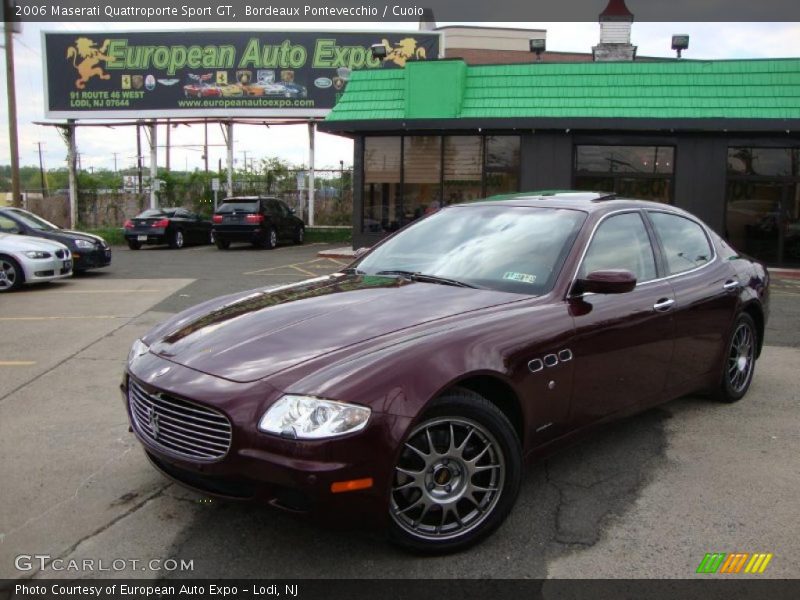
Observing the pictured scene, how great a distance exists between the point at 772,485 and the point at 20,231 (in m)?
13.6

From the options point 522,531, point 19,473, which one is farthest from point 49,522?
point 522,531

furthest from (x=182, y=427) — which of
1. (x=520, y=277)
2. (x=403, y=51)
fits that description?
(x=403, y=51)

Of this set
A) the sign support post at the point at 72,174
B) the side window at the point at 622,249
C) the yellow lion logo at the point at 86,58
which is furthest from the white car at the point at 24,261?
the yellow lion logo at the point at 86,58

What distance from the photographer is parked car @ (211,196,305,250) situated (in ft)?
70.0

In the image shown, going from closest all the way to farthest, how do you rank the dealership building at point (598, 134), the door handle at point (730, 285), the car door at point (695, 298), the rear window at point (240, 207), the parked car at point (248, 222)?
1. the car door at point (695, 298)
2. the door handle at point (730, 285)
3. the dealership building at point (598, 134)
4. the parked car at point (248, 222)
5. the rear window at point (240, 207)

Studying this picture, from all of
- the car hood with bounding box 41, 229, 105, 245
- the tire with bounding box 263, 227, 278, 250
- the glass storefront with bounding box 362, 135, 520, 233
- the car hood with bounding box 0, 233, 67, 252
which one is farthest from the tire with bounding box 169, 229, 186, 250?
the car hood with bounding box 0, 233, 67, 252

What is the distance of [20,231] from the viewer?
13.4m

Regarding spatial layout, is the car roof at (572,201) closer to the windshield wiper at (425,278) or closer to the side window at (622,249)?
the side window at (622,249)

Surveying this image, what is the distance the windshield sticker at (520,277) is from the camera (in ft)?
12.4

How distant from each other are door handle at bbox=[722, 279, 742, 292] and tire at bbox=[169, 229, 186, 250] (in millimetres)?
19682

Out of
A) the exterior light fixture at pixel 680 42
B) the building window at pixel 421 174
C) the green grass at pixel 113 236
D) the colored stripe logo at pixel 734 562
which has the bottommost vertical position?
the colored stripe logo at pixel 734 562

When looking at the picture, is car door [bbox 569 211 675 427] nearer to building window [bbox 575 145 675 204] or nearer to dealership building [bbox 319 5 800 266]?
dealership building [bbox 319 5 800 266]

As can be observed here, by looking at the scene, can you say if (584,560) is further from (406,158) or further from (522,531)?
(406,158)

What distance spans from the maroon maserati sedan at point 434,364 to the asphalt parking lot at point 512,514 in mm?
265
